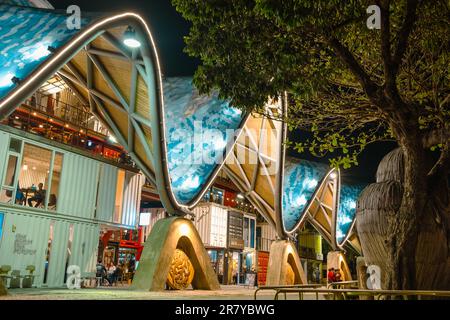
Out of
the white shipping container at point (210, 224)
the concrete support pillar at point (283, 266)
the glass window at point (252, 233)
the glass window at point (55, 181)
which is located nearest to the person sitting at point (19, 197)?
the glass window at point (55, 181)

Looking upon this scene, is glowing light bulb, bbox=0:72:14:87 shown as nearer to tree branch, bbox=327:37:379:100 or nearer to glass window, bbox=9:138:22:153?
tree branch, bbox=327:37:379:100

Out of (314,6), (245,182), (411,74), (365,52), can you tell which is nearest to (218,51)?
(314,6)

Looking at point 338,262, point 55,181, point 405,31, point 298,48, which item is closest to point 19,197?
point 55,181

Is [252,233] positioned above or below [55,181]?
below

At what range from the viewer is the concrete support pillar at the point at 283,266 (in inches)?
997

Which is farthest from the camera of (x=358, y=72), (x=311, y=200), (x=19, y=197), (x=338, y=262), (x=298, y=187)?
(x=338, y=262)

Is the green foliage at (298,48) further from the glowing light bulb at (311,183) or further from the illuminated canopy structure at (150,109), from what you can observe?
the glowing light bulb at (311,183)

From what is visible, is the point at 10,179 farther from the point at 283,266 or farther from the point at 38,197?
the point at 283,266

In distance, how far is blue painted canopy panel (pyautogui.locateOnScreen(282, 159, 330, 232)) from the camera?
97.2ft

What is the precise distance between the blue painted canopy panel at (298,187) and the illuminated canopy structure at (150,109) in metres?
0.07

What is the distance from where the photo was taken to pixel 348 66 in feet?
28.9

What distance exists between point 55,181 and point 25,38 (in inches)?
394

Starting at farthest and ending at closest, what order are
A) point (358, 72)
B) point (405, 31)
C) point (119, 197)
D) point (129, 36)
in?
1. point (119, 197)
2. point (129, 36)
3. point (358, 72)
4. point (405, 31)
